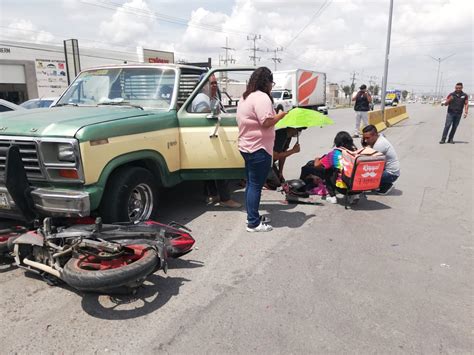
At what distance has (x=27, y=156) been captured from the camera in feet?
12.3

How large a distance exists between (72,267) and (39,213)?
102 centimetres

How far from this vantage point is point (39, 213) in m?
3.81

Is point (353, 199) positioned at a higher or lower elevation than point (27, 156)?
lower

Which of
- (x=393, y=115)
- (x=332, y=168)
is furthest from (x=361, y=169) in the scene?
(x=393, y=115)

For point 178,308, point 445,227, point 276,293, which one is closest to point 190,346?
point 178,308

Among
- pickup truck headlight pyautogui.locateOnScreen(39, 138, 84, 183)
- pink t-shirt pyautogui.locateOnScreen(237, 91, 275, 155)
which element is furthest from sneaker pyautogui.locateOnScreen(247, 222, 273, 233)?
pickup truck headlight pyautogui.locateOnScreen(39, 138, 84, 183)

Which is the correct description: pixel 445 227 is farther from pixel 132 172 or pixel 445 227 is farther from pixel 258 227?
pixel 132 172

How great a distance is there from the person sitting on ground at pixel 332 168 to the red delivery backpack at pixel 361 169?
0.15m

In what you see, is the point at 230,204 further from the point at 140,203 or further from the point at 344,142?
the point at 344,142

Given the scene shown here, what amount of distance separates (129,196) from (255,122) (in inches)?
64.6

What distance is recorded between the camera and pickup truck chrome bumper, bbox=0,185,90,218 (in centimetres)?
363

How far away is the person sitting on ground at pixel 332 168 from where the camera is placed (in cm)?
594

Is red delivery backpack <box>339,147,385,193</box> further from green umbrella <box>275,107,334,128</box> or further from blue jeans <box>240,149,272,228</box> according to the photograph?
blue jeans <box>240,149,272,228</box>

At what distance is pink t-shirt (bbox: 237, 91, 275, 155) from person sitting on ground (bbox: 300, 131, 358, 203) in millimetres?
1712
